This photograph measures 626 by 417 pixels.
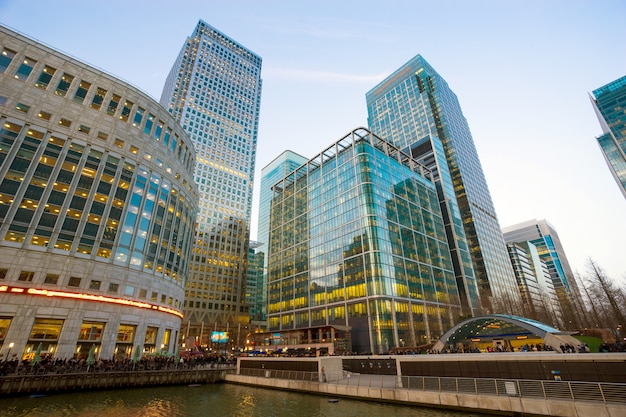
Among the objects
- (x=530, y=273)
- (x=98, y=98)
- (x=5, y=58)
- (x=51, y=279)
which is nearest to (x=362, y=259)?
(x=51, y=279)

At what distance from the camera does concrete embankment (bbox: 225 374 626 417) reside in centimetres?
1540

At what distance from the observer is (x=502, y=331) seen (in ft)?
178

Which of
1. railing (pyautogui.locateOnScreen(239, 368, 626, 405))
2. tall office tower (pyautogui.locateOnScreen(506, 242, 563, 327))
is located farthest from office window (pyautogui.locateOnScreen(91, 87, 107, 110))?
tall office tower (pyautogui.locateOnScreen(506, 242, 563, 327))

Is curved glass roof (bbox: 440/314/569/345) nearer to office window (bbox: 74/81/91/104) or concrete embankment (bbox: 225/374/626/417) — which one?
concrete embankment (bbox: 225/374/626/417)

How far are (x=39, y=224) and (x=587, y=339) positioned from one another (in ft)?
221

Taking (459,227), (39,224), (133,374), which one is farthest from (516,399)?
(459,227)

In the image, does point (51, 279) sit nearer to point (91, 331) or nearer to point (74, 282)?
point (74, 282)

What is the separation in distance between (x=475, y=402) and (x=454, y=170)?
131482mm

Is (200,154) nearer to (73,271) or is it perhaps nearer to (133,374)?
(73,271)

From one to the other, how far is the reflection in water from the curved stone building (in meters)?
15.2

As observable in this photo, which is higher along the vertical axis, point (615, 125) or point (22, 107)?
point (615, 125)

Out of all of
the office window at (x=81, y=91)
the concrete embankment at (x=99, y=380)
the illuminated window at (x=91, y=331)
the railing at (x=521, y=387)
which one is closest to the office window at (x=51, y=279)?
the illuminated window at (x=91, y=331)

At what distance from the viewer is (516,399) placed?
17609mm

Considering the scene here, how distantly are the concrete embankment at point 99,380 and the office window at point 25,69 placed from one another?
4410cm
